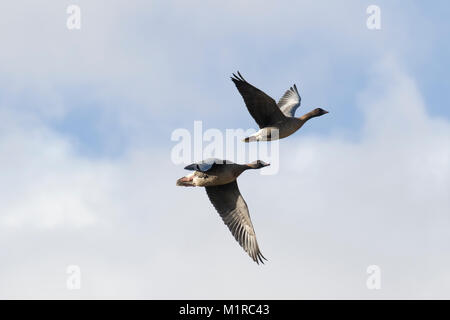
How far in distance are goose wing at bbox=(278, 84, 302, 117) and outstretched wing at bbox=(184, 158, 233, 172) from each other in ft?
22.0

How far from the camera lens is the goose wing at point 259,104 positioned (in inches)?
880

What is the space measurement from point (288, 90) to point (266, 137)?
668 cm

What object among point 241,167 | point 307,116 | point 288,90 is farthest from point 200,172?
point 288,90

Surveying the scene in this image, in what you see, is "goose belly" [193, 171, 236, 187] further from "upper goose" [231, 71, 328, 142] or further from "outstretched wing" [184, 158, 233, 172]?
"upper goose" [231, 71, 328, 142]

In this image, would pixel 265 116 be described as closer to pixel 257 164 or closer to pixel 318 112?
pixel 257 164

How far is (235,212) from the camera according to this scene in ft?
77.1

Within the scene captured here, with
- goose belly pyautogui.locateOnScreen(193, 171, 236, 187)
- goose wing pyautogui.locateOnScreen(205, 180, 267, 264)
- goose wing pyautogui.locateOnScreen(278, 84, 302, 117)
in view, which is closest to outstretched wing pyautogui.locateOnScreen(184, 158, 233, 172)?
goose belly pyautogui.locateOnScreen(193, 171, 236, 187)

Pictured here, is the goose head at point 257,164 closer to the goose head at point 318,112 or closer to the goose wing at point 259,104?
the goose wing at point 259,104

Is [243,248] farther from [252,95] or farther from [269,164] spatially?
[252,95]

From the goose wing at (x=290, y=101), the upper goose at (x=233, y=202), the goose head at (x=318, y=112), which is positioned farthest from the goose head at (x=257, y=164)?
the goose wing at (x=290, y=101)

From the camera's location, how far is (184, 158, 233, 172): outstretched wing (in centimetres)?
2126

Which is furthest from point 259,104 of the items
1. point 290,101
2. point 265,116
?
point 290,101

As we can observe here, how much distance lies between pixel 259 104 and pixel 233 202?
2862 mm

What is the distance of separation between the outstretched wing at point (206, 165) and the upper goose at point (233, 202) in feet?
1.53
